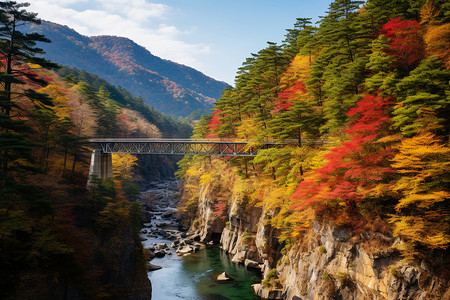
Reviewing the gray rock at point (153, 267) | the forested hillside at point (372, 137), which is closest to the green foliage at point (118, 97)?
the gray rock at point (153, 267)

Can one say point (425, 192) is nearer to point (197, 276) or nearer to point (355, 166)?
point (355, 166)

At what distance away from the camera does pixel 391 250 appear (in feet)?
60.7

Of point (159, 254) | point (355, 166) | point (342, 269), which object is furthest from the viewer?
point (159, 254)

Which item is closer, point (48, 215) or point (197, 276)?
point (48, 215)

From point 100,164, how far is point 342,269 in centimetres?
3439

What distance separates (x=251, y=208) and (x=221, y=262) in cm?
838

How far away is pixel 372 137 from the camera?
20.6 meters

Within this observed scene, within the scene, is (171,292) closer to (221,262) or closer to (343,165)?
(221,262)

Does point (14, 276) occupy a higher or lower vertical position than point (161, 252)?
higher

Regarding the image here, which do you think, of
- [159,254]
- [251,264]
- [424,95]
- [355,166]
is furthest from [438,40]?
[159,254]

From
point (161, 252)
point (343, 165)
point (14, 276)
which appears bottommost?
point (161, 252)

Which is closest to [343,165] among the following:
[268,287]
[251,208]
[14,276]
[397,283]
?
[397,283]

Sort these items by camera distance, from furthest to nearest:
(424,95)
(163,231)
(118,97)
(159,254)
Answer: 1. (118,97)
2. (163,231)
3. (159,254)
4. (424,95)

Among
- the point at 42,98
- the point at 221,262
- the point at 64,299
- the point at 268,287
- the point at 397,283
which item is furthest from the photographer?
the point at 221,262
